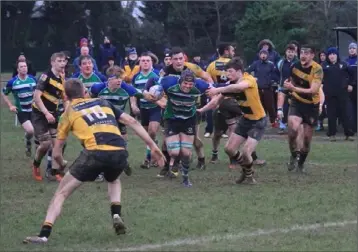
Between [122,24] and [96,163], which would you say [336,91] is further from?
[122,24]

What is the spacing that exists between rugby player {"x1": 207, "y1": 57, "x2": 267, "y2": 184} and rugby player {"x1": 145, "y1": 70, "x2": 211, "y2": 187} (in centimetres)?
31

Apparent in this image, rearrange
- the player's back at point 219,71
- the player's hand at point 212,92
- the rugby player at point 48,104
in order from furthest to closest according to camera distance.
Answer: the player's back at point 219,71 → the rugby player at point 48,104 → the player's hand at point 212,92

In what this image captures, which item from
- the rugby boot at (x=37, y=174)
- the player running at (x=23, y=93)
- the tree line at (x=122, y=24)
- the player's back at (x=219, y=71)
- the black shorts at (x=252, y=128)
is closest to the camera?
the black shorts at (x=252, y=128)

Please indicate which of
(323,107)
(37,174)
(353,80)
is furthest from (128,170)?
(323,107)

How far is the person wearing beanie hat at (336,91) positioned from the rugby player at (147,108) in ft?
18.9

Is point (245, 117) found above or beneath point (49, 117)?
beneath

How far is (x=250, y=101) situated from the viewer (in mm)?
11984

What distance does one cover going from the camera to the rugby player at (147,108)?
14031mm

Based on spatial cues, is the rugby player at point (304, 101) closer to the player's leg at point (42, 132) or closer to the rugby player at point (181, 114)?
the rugby player at point (181, 114)

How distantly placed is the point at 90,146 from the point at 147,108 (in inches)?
224

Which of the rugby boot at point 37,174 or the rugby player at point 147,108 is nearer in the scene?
the rugby boot at point 37,174

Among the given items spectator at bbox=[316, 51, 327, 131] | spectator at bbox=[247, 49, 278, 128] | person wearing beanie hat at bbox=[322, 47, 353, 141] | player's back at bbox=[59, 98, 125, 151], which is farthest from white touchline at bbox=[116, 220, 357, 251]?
spectator at bbox=[247, 49, 278, 128]

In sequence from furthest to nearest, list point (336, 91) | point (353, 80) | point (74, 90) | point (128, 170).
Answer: point (353, 80) < point (336, 91) < point (128, 170) < point (74, 90)

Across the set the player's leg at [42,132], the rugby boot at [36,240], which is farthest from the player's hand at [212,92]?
the rugby boot at [36,240]
